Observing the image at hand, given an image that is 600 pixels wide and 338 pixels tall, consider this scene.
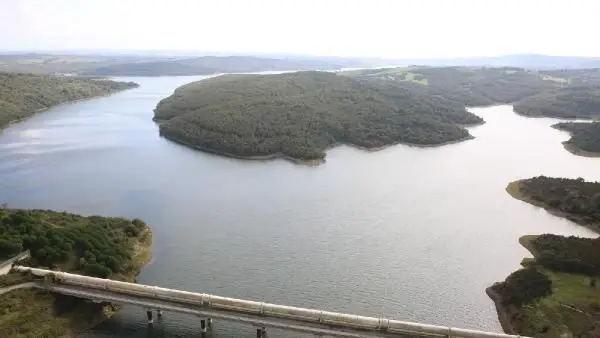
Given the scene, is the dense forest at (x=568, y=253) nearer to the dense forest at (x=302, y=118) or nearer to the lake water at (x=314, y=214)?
the lake water at (x=314, y=214)

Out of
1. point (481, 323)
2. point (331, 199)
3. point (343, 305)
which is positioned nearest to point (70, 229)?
point (343, 305)

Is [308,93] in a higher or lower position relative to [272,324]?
higher

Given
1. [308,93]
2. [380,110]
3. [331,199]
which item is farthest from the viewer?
[308,93]

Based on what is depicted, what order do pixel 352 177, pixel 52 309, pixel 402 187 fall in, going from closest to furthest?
pixel 52 309, pixel 402 187, pixel 352 177

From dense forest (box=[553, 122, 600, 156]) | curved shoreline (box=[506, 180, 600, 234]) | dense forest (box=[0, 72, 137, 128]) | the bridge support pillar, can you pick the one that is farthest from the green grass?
dense forest (box=[0, 72, 137, 128])

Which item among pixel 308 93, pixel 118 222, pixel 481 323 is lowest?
pixel 481 323

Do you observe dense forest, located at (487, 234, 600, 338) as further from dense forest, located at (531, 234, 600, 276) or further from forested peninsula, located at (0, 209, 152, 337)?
forested peninsula, located at (0, 209, 152, 337)

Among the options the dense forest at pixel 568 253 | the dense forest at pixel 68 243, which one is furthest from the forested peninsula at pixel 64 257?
the dense forest at pixel 568 253

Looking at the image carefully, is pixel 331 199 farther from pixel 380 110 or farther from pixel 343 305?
pixel 380 110
